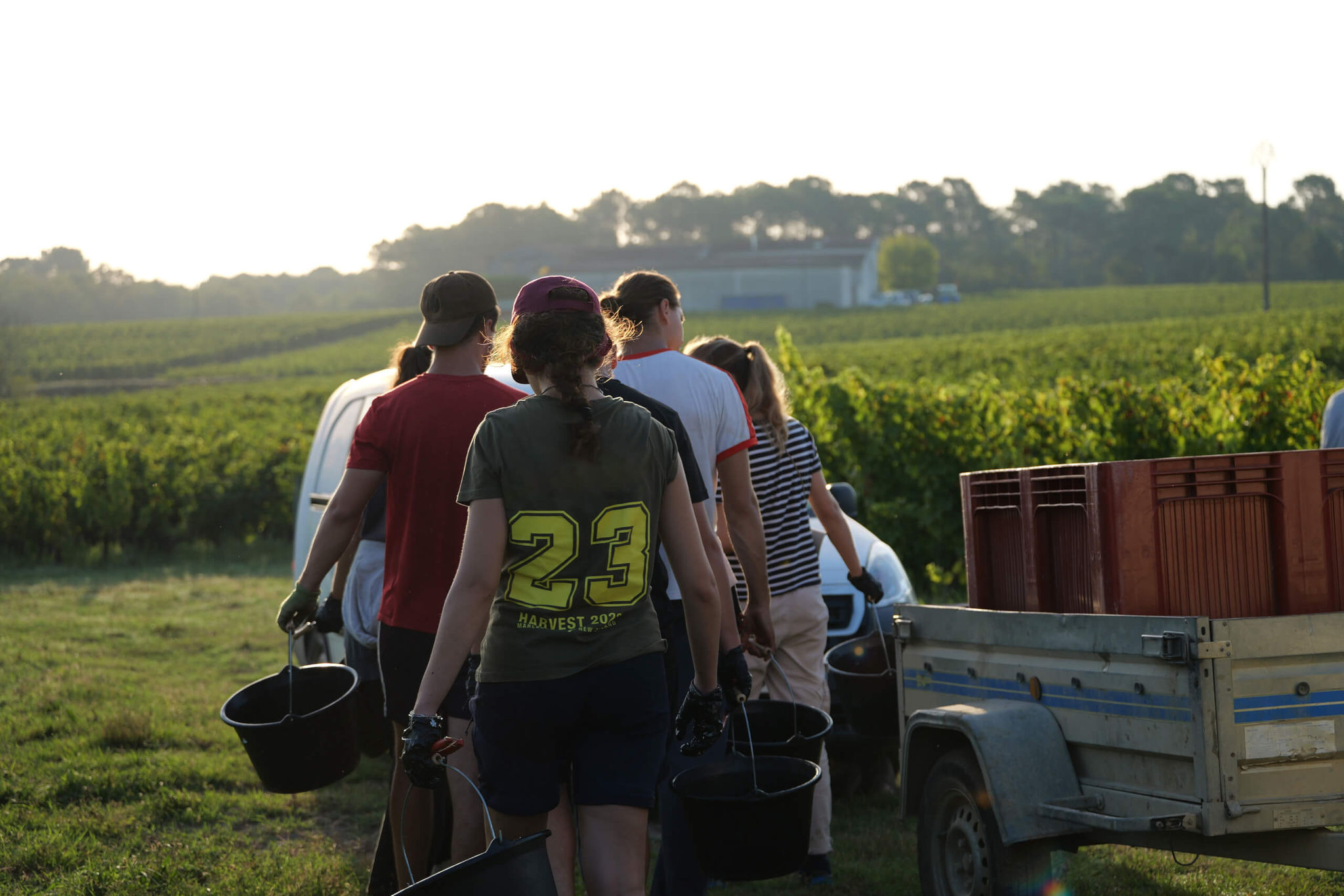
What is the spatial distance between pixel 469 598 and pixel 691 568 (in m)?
0.56

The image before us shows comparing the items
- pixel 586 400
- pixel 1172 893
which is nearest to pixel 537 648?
pixel 586 400

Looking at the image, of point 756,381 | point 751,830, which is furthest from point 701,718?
point 756,381

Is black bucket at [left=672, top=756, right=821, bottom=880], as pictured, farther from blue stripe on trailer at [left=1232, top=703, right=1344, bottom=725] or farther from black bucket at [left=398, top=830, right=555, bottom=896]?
blue stripe on trailer at [left=1232, top=703, right=1344, bottom=725]

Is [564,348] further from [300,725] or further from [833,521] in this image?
[833,521]

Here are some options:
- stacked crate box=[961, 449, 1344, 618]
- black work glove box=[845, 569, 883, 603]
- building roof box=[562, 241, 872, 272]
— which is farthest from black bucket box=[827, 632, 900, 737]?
building roof box=[562, 241, 872, 272]

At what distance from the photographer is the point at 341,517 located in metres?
4.02

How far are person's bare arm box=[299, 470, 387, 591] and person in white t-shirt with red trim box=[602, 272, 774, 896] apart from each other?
863mm

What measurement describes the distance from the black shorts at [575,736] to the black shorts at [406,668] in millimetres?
922

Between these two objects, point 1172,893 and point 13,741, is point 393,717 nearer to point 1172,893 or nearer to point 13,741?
point 1172,893

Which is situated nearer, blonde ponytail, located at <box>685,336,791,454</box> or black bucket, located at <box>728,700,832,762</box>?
black bucket, located at <box>728,700,832,762</box>

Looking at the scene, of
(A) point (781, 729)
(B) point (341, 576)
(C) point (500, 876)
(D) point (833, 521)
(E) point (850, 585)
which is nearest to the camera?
(C) point (500, 876)

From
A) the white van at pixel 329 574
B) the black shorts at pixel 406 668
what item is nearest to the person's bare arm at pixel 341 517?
the black shorts at pixel 406 668

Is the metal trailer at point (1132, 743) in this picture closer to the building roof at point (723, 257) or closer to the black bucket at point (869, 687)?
the black bucket at point (869, 687)

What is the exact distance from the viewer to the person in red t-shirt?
399 centimetres
